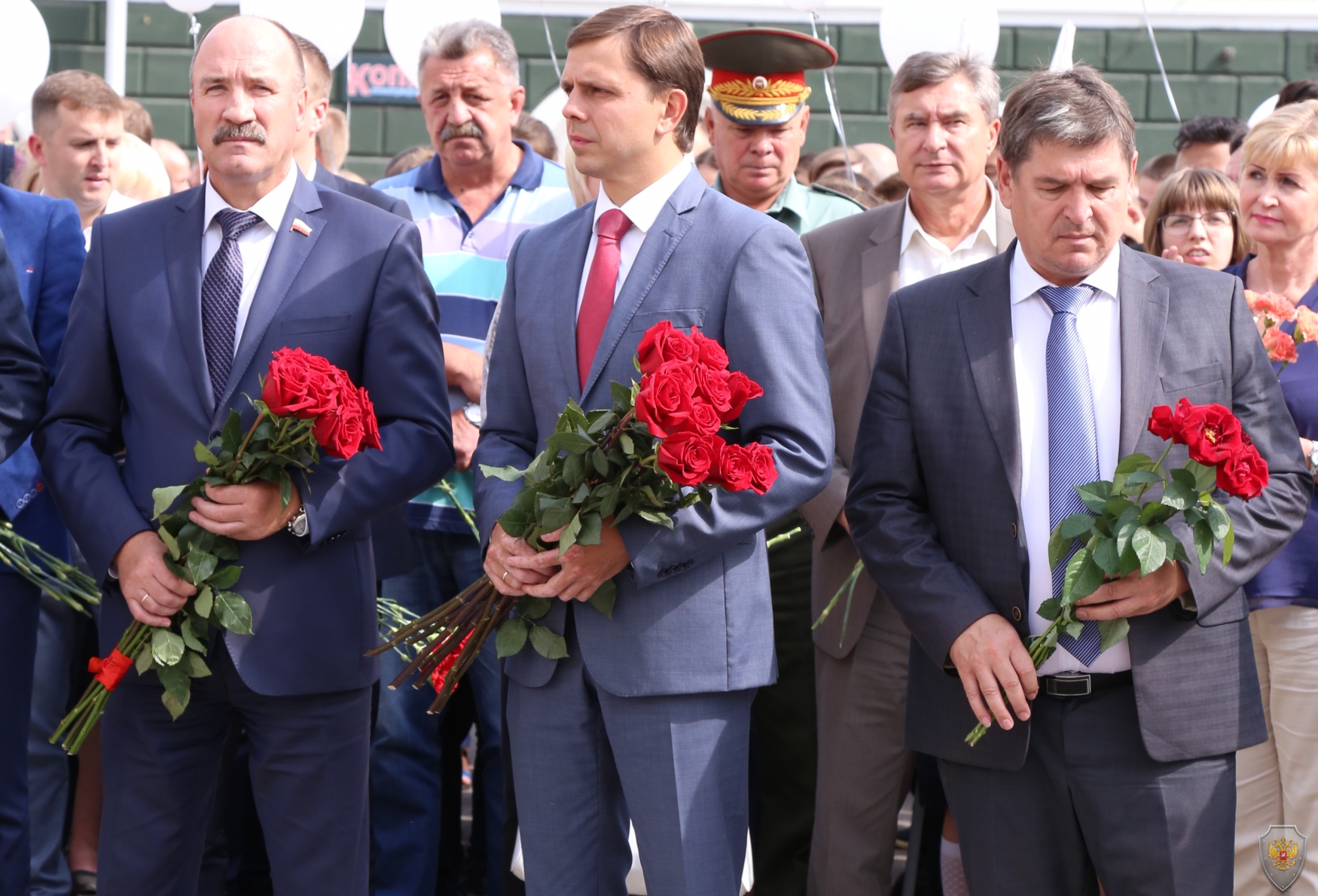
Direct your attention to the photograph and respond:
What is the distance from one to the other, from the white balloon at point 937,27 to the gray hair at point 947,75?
300 centimetres

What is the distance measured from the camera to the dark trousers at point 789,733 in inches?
175

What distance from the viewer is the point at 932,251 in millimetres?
4113

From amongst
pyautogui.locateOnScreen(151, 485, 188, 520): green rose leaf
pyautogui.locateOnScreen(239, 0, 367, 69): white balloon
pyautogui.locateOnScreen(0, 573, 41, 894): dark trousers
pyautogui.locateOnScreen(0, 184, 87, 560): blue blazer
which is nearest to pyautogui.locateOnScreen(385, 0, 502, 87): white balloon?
pyautogui.locateOnScreen(239, 0, 367, 69): white balloon

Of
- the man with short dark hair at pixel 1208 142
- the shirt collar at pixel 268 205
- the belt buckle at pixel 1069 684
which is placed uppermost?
the man with short dark hair at pixel 1208 142

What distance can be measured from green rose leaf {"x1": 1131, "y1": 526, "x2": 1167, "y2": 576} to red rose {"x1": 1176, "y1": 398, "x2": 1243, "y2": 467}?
6.3 inches

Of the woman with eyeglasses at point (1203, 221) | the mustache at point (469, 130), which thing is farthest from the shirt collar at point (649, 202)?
the woman with eyeglasses at point (1203, 221)

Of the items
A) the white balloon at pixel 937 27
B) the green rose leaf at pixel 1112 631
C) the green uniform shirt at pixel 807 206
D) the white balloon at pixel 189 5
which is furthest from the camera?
the white balloon at pixel 189 5

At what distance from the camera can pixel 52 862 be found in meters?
4.50

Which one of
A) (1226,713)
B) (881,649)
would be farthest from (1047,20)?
(1226,713)

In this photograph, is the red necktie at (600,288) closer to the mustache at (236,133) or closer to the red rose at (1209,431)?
the mustache at (236,133)

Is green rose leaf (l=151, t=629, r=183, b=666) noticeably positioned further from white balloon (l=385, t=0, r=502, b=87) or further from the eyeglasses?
white balloon (l=385, t=0, r=502, b=87)

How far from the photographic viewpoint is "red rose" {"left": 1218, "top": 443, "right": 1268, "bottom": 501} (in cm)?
258

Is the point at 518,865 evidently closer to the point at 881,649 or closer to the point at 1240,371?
the point at 881,649

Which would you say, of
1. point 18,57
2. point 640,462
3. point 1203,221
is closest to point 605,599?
point 640,462
